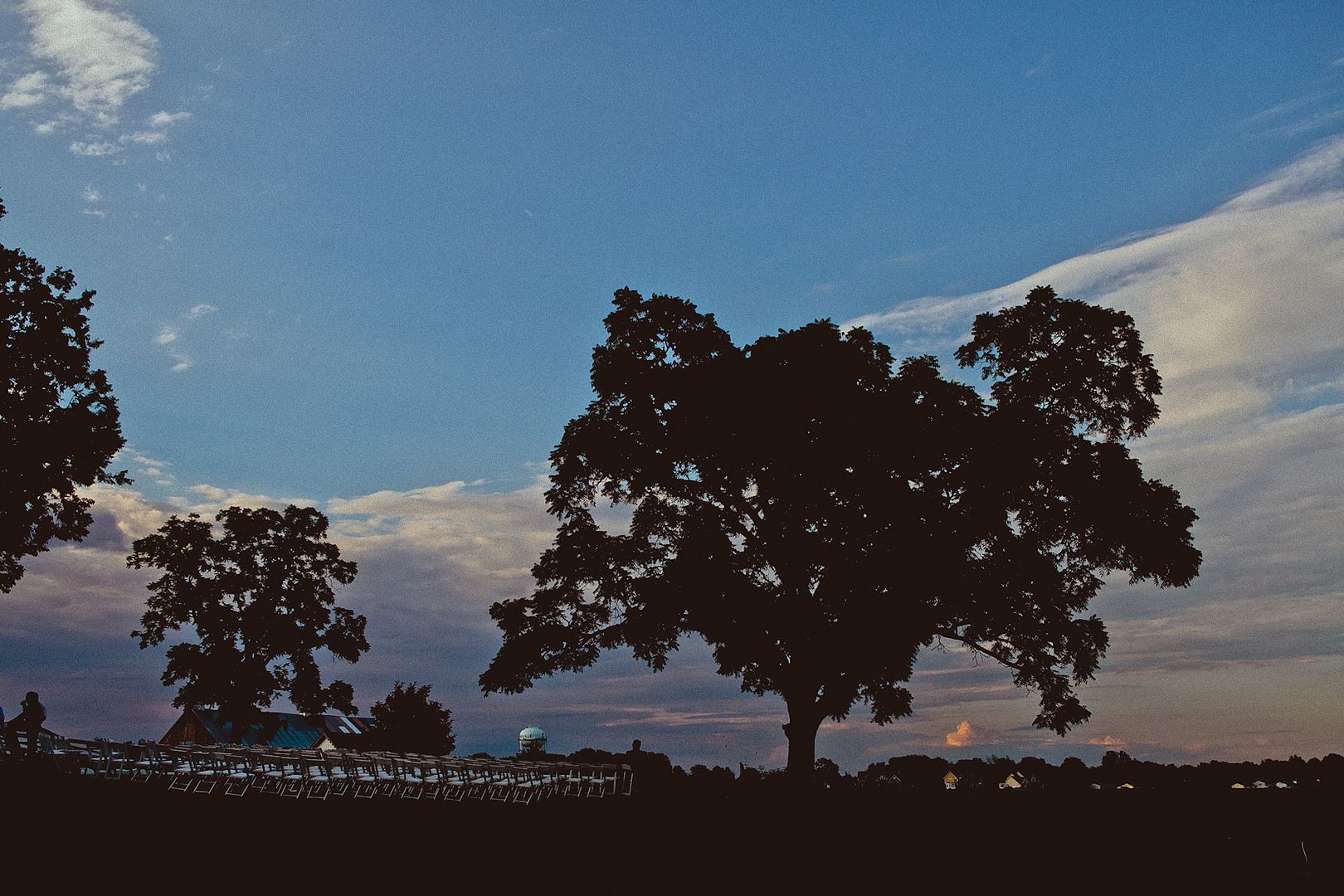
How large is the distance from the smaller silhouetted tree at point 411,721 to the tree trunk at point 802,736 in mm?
41262

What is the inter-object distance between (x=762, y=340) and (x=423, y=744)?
147 ft

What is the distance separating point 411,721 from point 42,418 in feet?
139

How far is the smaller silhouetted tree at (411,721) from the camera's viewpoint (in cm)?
6194

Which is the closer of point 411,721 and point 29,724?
point 29,724

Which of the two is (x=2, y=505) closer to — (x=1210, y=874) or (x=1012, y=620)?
(x=1012, y=620)

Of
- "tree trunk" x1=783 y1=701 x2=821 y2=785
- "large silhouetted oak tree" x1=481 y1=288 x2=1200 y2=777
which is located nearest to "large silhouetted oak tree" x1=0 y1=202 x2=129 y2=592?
"large silhouetted oak tree" x1=481 y1=288 x2=1200 y2=777

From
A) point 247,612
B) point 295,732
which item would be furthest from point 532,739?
point 295,732

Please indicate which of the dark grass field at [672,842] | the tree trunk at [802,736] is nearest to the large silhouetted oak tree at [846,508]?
the tree trunk at [802,736]

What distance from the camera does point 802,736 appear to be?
25375 mm

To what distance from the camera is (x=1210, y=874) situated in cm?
1480

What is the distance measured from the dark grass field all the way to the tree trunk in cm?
430

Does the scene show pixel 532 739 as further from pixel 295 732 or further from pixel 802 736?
pixel 295 732

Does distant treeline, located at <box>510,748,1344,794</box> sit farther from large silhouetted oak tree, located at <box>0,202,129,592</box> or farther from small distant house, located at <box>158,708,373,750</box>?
small distant house, located at <box>158,708,373,750</box>

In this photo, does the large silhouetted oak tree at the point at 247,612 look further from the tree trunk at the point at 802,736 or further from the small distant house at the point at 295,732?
the small distant house at the point at 295,732
